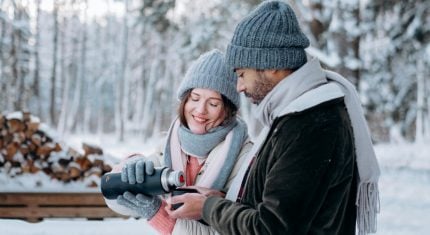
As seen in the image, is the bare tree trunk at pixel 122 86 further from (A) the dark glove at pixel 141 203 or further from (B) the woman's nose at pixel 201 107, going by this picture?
(A) the dark glove at pixel 141 203

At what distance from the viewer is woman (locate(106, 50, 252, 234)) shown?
235cm

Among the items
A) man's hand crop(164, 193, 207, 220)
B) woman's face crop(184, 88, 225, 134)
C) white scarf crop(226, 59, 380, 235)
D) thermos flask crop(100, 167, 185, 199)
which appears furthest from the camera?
woman's face crop(184, 88, 225, 134)

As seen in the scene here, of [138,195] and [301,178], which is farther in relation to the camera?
[138,195]

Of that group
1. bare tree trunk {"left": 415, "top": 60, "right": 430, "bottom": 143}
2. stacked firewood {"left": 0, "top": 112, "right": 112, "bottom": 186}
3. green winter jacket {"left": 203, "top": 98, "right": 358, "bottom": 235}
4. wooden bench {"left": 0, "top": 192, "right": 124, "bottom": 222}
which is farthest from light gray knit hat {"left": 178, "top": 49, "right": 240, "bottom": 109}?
bare tree trunk {"left": 415, "top": 60, "right": 430, "bottom": 143}

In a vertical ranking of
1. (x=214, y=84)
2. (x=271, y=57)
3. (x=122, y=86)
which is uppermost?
(x=271, y=57)

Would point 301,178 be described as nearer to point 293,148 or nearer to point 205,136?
point 293,148

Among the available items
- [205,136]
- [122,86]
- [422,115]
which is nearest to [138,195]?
[205,136]

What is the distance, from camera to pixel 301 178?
158cm

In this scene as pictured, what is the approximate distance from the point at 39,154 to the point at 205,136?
576cm

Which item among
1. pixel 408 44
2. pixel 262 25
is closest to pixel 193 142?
pixel 262 25

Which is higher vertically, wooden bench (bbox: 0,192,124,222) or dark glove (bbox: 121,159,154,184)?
dark glove (bbox: 121,159,154,184)

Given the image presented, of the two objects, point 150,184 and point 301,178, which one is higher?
point 301,178

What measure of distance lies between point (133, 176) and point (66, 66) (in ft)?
112

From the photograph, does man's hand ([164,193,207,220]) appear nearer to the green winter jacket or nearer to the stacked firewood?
the green winter jacket
